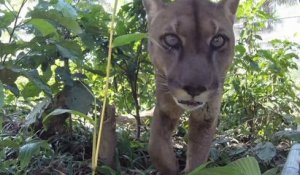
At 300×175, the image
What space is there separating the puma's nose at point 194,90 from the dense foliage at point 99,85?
0.44 metres

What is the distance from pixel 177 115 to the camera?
10.4 feet

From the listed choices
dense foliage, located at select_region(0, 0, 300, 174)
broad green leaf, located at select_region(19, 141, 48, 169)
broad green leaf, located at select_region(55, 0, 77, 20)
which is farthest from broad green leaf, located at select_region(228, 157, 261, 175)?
broad green leaf, located at select_region(55, 0, 77, 20)

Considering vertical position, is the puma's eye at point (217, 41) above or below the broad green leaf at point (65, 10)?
below

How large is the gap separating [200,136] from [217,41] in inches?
27.2

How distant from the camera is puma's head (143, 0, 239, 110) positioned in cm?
250

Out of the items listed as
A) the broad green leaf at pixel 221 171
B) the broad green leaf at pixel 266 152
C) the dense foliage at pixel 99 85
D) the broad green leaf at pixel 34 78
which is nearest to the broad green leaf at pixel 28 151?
the dense foliage at pixel 99 85

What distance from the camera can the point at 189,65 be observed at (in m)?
2.52

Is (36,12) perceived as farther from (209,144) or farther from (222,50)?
(209,144)

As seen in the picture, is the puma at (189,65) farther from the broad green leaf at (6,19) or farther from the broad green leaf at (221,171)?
the broad green leaf at (221,171)

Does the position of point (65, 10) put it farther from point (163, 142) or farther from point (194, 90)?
point (163, 142)

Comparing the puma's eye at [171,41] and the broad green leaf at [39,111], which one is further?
the broad green leaf at [39,111]

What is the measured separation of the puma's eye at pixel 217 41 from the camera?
270cm

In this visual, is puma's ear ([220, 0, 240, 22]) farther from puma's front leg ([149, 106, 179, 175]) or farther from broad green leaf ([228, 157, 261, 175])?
broad green leaf ([228, 157, 261, 175])

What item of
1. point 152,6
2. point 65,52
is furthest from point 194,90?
point 152,6
